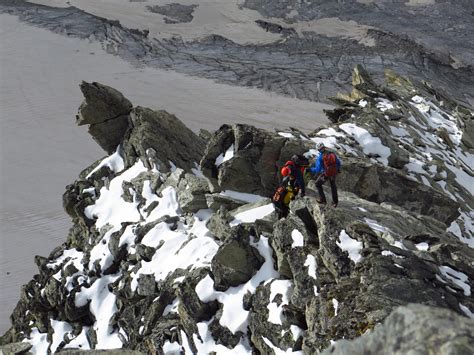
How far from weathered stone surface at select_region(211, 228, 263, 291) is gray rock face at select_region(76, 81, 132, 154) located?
29.4 ft

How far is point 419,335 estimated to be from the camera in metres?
3.78

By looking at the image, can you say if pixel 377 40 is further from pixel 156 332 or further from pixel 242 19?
pixel 156 332

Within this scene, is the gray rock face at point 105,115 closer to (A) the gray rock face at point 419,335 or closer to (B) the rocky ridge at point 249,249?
(B) the rocky ridge at point 249,249

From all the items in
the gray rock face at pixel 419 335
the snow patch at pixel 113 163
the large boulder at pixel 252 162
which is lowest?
the snow patch at pixel 113 163

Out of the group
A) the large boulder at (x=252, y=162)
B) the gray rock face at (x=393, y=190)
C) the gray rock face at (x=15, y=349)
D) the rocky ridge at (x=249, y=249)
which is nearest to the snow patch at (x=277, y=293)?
the rocky ridge at (x=249, y=249)

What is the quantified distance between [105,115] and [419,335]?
52.8ft

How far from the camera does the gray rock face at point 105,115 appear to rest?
1823cm

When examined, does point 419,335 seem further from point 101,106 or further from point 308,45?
point 308,45

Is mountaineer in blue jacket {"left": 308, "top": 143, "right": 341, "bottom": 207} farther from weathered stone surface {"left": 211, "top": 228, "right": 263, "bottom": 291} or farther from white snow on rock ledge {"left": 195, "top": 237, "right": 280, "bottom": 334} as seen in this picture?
weathered stone surface {"left": 211, "top": 228, "right": 263, "bottom": 291}

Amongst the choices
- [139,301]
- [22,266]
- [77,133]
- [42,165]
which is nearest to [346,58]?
[77,133]

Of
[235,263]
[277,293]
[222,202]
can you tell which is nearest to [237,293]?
[235,263]

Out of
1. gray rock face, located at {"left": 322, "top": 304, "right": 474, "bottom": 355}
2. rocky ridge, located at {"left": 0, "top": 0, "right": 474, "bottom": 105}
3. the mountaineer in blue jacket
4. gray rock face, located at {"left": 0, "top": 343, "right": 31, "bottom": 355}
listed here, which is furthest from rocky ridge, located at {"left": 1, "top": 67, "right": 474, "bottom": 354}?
rocky ridge, located at {"left": 0, "top": 0, "right": 474, "bottom": 105}

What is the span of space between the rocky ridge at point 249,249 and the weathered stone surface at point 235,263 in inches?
1.1

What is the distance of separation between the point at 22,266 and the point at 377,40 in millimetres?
39560
